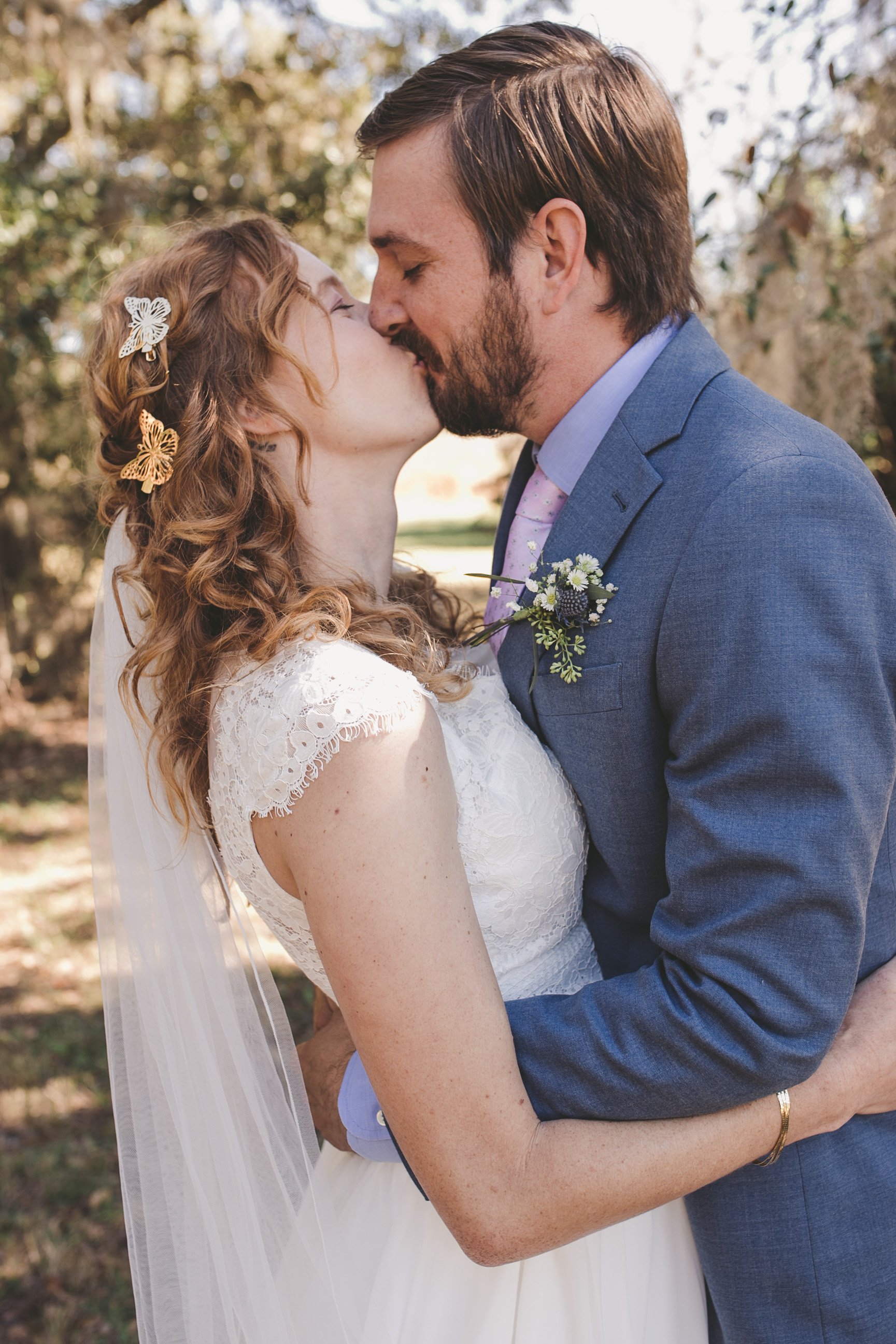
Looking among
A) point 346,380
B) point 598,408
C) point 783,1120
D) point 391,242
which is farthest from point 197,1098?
point 391,242

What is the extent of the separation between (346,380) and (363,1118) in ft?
4.53

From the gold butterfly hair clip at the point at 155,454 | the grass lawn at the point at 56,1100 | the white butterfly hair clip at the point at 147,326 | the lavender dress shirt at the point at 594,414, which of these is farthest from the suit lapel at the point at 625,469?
the grass lawn at the point at 56,1100

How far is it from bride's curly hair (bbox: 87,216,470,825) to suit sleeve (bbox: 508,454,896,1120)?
24.3 inches

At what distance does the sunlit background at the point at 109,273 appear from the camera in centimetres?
332

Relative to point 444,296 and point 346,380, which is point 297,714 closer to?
point 346,380

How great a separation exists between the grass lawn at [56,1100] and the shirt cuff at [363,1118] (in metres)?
2.16

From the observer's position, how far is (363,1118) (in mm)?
1821

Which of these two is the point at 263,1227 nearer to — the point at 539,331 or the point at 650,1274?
the point at 650,1274

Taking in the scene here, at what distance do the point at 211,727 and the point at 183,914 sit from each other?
42cm

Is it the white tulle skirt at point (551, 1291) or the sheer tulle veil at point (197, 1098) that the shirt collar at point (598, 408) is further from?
the white tulle skirt at point (551, 1291)

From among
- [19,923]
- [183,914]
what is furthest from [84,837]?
[183,914]

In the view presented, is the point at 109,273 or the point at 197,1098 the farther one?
the point at 109,273

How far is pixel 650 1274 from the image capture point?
1812 millimetres

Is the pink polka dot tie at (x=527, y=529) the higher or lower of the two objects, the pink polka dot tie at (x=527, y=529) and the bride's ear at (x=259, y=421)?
the lower
